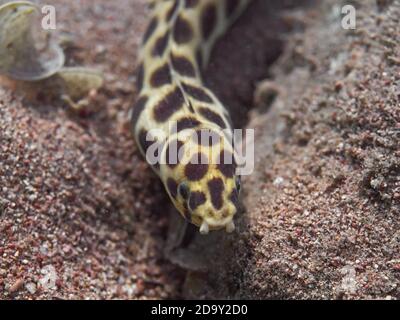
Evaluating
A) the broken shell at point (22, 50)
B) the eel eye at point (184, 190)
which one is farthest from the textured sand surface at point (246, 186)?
the eel eye at point (184, 190)

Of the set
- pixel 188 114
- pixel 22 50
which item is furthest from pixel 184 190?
pixel 22 50

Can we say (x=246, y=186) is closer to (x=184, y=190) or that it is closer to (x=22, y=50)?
(x=184, y=190)

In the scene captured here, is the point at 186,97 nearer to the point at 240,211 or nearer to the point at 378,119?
the point at 240,211

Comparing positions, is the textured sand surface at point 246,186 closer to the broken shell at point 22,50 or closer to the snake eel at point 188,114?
the broken shell at point 22,50

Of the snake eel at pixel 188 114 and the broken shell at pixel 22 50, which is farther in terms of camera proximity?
the broken shell at pixel 22 50

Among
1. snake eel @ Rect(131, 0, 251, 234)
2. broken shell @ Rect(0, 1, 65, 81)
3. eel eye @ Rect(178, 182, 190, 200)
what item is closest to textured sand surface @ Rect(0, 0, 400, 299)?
broken shell @ Rect(0, 1, 65, 81)

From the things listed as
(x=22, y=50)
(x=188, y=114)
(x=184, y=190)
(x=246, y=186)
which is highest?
(x=22, y=50)

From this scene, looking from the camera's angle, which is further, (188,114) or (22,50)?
(22,50)
